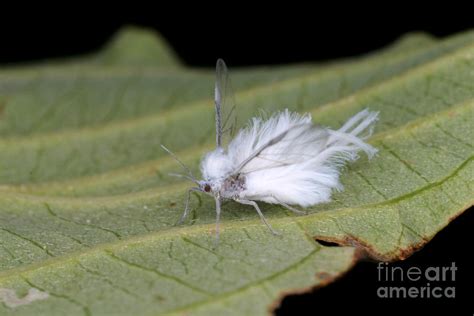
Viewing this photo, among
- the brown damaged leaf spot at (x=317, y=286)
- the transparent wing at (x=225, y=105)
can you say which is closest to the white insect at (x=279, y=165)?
the transparent wing at (x=225, y=105)

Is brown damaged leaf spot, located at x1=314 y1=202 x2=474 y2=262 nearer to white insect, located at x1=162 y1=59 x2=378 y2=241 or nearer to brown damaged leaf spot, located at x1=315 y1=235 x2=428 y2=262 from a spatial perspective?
brown damaged leaf spot, located at x1=315 y1=235 x2=428 y2=262

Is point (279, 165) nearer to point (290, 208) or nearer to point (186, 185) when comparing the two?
point (290, 208)

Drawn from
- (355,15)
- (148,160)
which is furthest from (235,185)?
(355,15)

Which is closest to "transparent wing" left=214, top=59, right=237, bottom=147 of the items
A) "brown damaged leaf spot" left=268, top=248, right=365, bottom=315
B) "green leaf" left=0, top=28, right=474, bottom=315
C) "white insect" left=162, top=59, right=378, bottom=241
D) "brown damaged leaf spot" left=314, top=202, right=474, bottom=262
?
"white insect" left=162, top=59, right=378, bottom=241

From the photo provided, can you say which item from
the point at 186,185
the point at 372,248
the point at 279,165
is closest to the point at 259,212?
the point at 279,165

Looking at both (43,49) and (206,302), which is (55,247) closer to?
(206,302)

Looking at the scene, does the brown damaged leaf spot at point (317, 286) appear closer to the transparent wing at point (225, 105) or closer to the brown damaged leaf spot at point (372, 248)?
the brown damaged leaf spot at point (372, 248)

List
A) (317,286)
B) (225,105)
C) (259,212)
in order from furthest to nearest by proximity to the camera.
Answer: (225,105), (259,212), (317,286)

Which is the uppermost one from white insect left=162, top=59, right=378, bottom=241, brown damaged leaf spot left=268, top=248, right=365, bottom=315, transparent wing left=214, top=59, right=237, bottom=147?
transparent wing left=214, top=59, right=237, bottom=147
